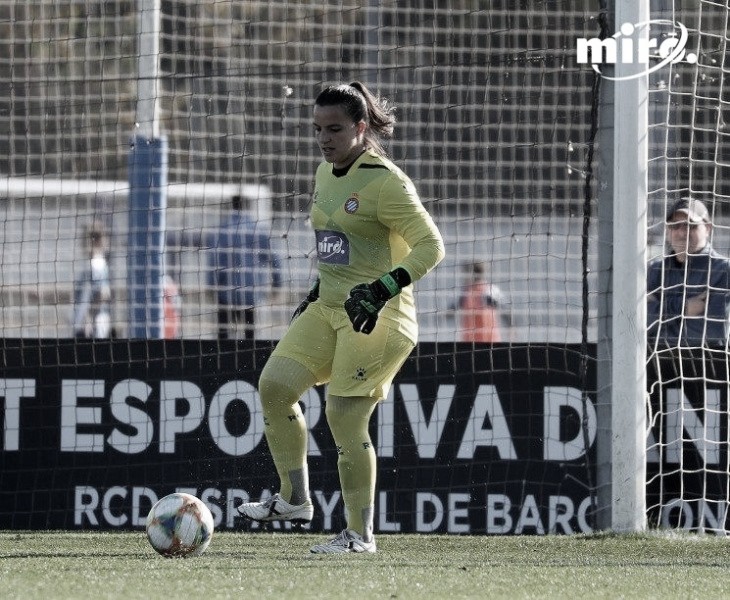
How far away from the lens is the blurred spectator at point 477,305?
9953 mm

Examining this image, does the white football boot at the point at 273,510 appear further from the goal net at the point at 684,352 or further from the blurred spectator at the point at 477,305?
the blurred spectator at the point at 477,305

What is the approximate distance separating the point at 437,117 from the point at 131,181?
6.45 ft

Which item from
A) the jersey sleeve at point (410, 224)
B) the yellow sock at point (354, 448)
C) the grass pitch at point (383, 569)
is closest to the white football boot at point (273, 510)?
the grass pitch at point (383, 569)

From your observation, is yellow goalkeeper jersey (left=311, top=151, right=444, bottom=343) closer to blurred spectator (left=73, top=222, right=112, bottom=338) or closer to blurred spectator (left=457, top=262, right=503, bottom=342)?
blurred spectator (left=457, top=262, right=503, bottom=342)

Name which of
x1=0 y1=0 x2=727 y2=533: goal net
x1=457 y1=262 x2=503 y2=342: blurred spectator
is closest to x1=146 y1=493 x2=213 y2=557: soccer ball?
x1=0 y1=0 x2=727 y2=533: goal net

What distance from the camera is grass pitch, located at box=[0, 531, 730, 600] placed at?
4844 millimetres

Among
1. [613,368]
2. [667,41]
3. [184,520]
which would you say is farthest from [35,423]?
[667,41]

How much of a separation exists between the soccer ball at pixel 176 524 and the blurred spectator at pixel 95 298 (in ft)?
16.4

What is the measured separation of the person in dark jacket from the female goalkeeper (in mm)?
2209

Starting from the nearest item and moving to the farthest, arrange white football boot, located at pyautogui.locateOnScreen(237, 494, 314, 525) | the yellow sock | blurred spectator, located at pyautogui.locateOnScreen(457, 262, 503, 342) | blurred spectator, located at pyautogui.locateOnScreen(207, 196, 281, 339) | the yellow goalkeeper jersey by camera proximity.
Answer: the yellow goalkeeper jersey → the yellow sock → white football boot, located at pyautogui.locateOnScreen(237, 494, 314, 525) → blurred spectator, located at pyautogui.locateOnScreen(207, 196, 281, 339) → blurred spectator, located at pyautogui.locateOnScreen(457, 262, 503, 342)

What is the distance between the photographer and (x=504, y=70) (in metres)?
8.62

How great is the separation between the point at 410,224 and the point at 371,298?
0.41 metres

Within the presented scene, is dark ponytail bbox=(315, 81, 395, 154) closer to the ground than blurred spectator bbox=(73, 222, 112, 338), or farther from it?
farther from it

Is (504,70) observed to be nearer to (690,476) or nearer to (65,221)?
(690,476)
